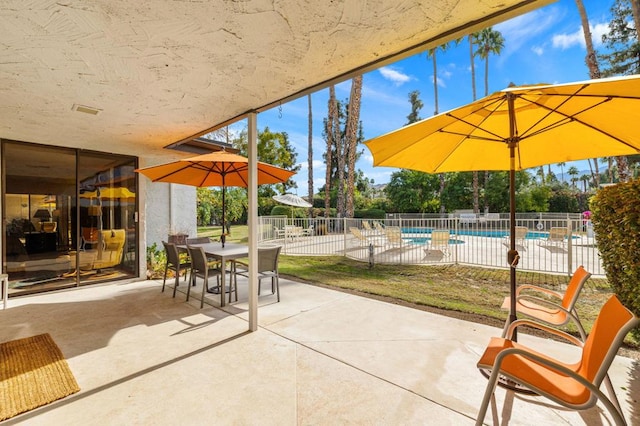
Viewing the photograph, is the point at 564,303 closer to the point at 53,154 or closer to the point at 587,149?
the point at 587,149

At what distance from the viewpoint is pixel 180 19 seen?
6.28 ft

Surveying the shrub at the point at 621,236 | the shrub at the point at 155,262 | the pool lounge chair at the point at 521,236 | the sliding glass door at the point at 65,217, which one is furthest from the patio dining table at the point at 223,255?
the pool lounge chair at the point at 521,236

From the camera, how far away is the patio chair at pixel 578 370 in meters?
1.38

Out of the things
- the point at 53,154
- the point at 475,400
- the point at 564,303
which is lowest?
the point at 475,400

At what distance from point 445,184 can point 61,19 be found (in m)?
22.6

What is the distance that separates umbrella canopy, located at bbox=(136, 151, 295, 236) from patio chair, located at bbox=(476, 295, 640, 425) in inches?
155

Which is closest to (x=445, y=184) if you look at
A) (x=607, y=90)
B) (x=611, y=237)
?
(x=611, y=237)

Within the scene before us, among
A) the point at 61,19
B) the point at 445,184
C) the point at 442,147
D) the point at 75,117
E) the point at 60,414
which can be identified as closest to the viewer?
the point at 61,19

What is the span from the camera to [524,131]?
2.82 meters

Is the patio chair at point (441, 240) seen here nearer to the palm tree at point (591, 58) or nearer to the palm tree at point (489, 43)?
the palm tree at point (591, 58)

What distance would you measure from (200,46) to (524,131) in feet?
10.0

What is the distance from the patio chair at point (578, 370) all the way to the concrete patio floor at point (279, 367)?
272mm

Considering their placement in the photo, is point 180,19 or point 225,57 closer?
point 180,19

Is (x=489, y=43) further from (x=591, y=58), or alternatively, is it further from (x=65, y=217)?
(x=65, y=217)
